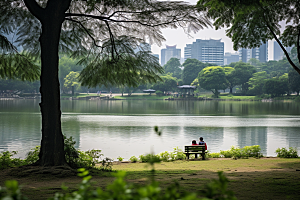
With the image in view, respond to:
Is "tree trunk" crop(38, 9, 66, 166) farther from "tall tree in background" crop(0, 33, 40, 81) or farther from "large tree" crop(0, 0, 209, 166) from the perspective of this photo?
"tall tree in background" crop(0, 33, 40, 81)

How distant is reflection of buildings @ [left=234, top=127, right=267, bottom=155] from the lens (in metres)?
18.9

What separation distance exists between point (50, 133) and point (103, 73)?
9.90ft

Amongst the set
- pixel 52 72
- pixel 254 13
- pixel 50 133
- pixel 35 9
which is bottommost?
→ pixel 50 133

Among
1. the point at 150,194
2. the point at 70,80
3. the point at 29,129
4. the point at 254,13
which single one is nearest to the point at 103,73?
the point at 254,13

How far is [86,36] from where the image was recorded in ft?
36.7

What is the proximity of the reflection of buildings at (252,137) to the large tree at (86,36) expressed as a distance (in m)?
9.74

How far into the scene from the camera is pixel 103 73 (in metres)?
10.3

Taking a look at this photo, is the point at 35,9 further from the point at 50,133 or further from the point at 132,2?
the point at 50,133

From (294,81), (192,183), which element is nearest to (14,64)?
(192,183)

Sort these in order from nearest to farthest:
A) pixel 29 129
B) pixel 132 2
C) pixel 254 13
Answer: pixel 132 2
pixel 254 13
pixel 29 129

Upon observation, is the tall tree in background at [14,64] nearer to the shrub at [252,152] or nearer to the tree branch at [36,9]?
the tree branch at [36,9]

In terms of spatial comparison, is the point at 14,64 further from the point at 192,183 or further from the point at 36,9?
the point at 192,183

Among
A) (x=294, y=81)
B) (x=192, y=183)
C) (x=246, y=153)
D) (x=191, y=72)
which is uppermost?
(x=191, y=72)

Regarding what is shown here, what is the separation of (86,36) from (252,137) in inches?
587
